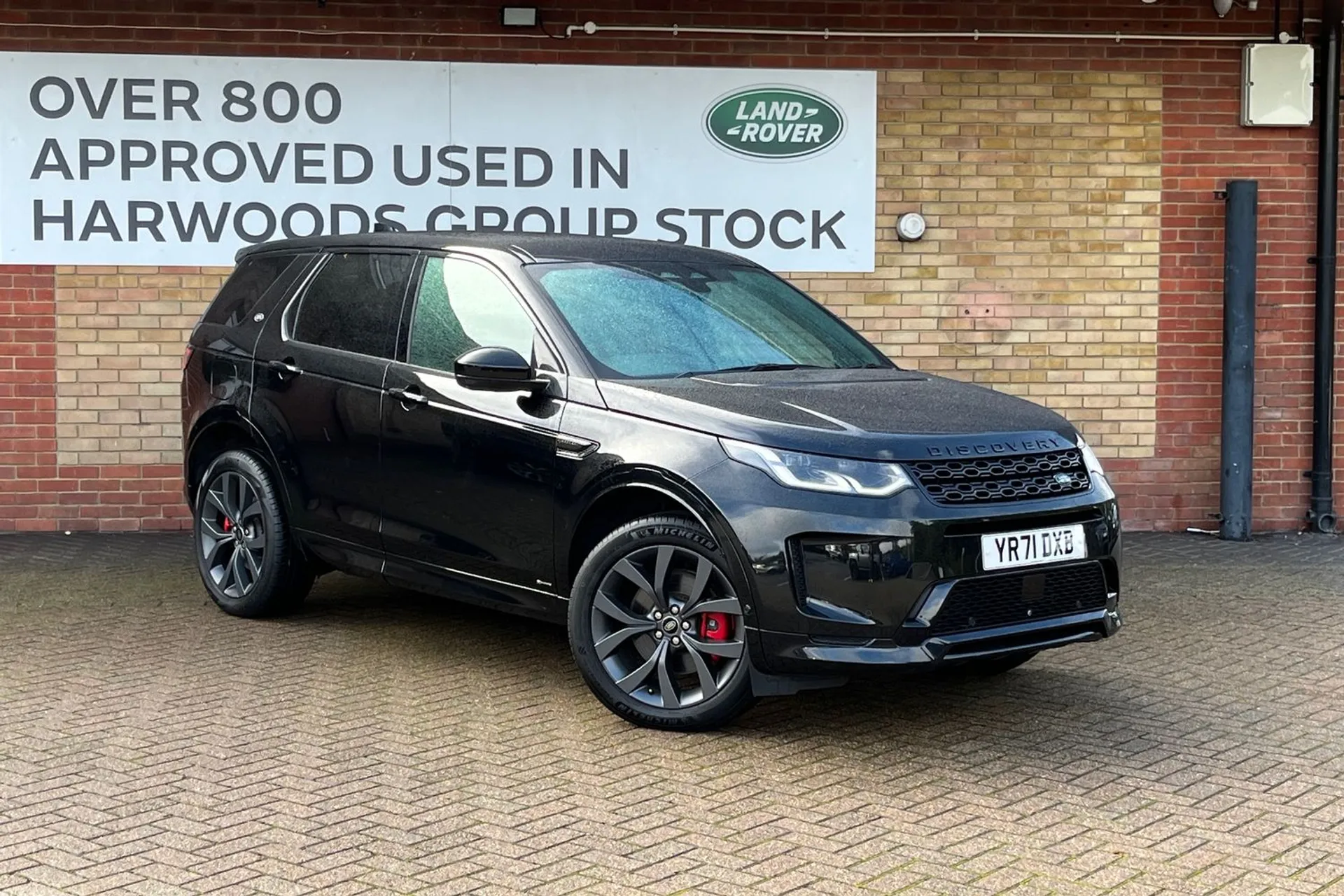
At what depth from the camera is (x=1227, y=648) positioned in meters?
7.30

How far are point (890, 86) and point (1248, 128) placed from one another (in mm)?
2366

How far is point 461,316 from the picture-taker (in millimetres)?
6629

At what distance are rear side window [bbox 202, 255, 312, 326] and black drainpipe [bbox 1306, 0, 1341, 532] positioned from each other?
6.69m

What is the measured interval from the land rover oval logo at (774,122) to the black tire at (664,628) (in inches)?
216

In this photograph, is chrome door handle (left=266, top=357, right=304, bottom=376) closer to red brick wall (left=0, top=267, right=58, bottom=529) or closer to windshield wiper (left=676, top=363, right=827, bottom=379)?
windshield wiper (left=676, top=363, right=827, bottom=379)

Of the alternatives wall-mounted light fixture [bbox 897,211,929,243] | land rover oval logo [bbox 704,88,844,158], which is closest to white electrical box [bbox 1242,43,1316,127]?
wall-mounted light fixture [bbox 897,211,929,243]

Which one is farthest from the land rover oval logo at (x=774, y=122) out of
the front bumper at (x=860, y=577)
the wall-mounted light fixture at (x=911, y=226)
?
the front bumper at (x=860, y=577)

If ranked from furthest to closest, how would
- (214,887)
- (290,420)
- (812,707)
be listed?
1. (290,420)
2. (812,707)
3. (214,887)

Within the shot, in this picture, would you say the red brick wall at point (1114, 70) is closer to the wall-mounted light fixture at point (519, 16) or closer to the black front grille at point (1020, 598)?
the wall-mounted light fixture at point (519, 16)

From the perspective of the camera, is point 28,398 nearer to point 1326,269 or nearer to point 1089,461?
point 1089,461

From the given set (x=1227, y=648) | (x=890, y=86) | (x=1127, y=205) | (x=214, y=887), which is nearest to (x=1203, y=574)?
(x=1227, y=648)

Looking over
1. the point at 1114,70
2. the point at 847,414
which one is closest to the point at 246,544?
the point at 847,414

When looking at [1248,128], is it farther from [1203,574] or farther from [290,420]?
[290,420]

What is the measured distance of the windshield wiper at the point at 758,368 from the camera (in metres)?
6.13
